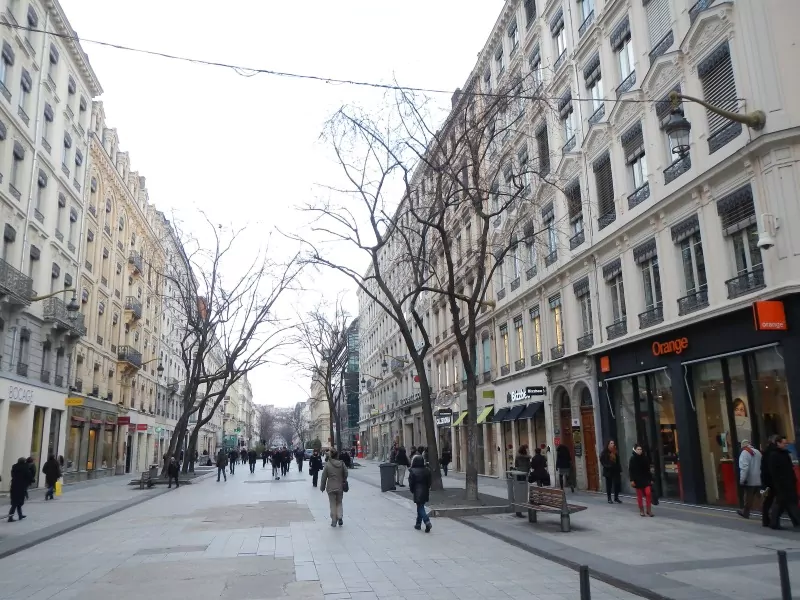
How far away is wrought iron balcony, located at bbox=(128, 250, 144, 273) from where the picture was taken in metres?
45.7

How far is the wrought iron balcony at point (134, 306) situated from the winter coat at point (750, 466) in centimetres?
4084

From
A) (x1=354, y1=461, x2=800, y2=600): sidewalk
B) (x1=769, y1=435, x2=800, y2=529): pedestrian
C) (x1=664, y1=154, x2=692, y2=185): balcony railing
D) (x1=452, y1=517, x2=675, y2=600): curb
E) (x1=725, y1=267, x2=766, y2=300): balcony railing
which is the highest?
(x1=664, y1=154, x2=692, y2=185): balcony railing

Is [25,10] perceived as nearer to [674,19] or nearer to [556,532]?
[674,19]

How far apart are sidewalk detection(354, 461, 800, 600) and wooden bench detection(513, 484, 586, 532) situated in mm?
288

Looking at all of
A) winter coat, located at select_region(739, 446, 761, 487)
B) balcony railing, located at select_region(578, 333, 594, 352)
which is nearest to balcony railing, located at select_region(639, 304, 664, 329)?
balcony railing, located at select_region(578, 333, 594, 352)

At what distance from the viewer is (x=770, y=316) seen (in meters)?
12.9

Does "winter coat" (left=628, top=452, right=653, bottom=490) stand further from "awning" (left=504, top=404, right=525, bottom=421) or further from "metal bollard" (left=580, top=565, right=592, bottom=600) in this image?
"awning" (left=504, top=404, right=525, bottom=421)

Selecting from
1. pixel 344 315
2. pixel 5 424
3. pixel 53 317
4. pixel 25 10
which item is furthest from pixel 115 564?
pixel 344 315

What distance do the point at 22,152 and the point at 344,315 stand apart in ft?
84.9

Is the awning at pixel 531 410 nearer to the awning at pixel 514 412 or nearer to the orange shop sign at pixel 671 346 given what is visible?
the awning at pixel 514 412

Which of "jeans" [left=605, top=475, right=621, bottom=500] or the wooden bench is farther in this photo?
"jeans" [left=605, top=475, right=621, bottom=500]

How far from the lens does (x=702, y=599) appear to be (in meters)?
7.27

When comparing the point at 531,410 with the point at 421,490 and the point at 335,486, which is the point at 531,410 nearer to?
the point at 335,486

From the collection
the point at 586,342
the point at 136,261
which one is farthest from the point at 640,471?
the point at 136,261
